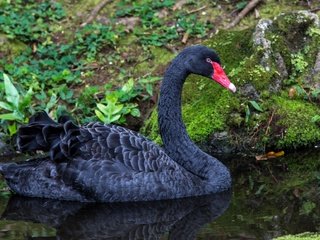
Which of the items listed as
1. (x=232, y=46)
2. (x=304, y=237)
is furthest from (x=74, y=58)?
(x=304, y=237)

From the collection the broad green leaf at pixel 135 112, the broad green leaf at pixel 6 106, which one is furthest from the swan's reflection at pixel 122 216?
the broad green leaf at pixel 135 112

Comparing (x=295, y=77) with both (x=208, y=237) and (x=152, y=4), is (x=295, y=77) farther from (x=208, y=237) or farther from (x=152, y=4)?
(x=208, y=237)

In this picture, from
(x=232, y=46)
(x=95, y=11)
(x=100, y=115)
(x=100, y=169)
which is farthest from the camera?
(x=95, y=11)

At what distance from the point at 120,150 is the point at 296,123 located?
Answer: 8.20 ft

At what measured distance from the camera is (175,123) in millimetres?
8867

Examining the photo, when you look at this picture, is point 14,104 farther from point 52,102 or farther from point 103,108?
point 103,108

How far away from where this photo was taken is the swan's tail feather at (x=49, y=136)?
8.30 metres

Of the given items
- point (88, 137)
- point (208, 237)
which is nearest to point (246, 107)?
point (88, 137)

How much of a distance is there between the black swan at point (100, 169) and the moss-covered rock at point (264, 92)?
121 centimetres

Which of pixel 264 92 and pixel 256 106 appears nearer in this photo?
pixel 256 106

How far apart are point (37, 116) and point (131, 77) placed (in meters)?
3.04

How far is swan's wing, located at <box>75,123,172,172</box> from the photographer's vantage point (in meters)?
8.30

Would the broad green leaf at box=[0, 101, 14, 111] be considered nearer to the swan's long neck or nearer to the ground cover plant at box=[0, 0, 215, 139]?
the ground cover plant at box=[0, 0, 215, 139]

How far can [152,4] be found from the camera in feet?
41.8
